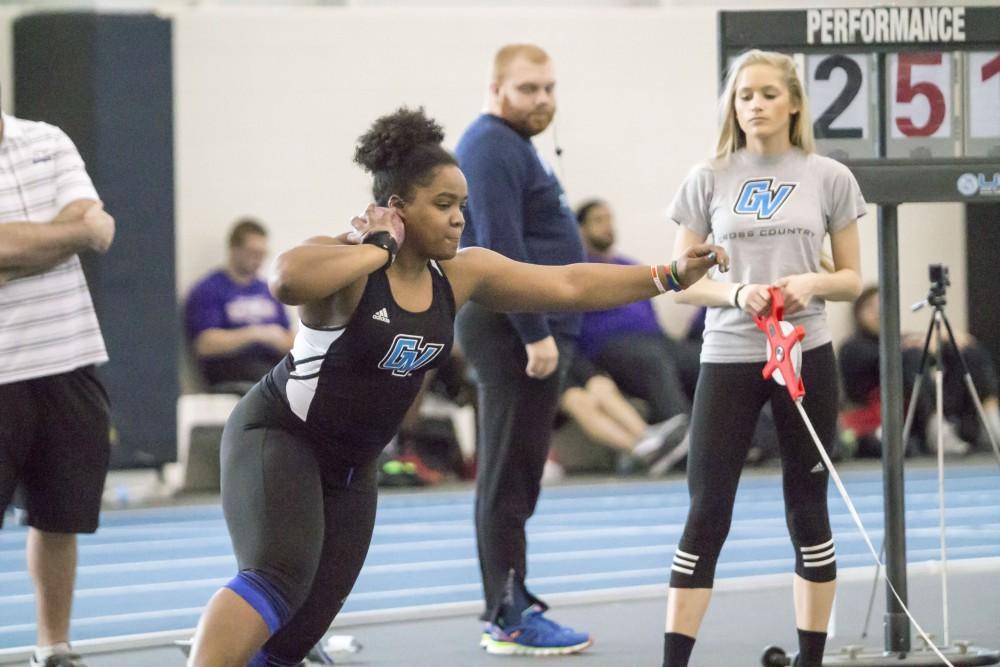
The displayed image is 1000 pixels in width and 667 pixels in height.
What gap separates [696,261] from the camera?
3449mm

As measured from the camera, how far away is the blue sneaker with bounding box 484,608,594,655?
183 inches

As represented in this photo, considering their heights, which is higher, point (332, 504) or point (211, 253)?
point (211, 253)

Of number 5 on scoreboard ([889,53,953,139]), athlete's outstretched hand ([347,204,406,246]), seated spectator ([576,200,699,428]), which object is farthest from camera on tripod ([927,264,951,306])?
seated spectator ([576,200,699,428])

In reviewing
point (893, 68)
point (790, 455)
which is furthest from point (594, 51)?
point (790, 455)

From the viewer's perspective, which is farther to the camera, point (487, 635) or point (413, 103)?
point (413, 103)

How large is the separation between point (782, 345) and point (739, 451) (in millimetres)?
393

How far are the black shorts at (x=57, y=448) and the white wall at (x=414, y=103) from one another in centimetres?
573

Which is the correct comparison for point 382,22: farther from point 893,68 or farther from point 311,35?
point 893,68

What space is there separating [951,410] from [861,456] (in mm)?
738

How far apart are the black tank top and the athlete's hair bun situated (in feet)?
0.90

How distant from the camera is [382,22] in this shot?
10.3 metres

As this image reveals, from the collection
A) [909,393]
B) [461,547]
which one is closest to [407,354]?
[461,547]

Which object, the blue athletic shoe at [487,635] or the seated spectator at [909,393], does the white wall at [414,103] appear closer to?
the seated spectator at [909,393]

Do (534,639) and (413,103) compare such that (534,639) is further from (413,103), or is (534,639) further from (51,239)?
(413,103)
